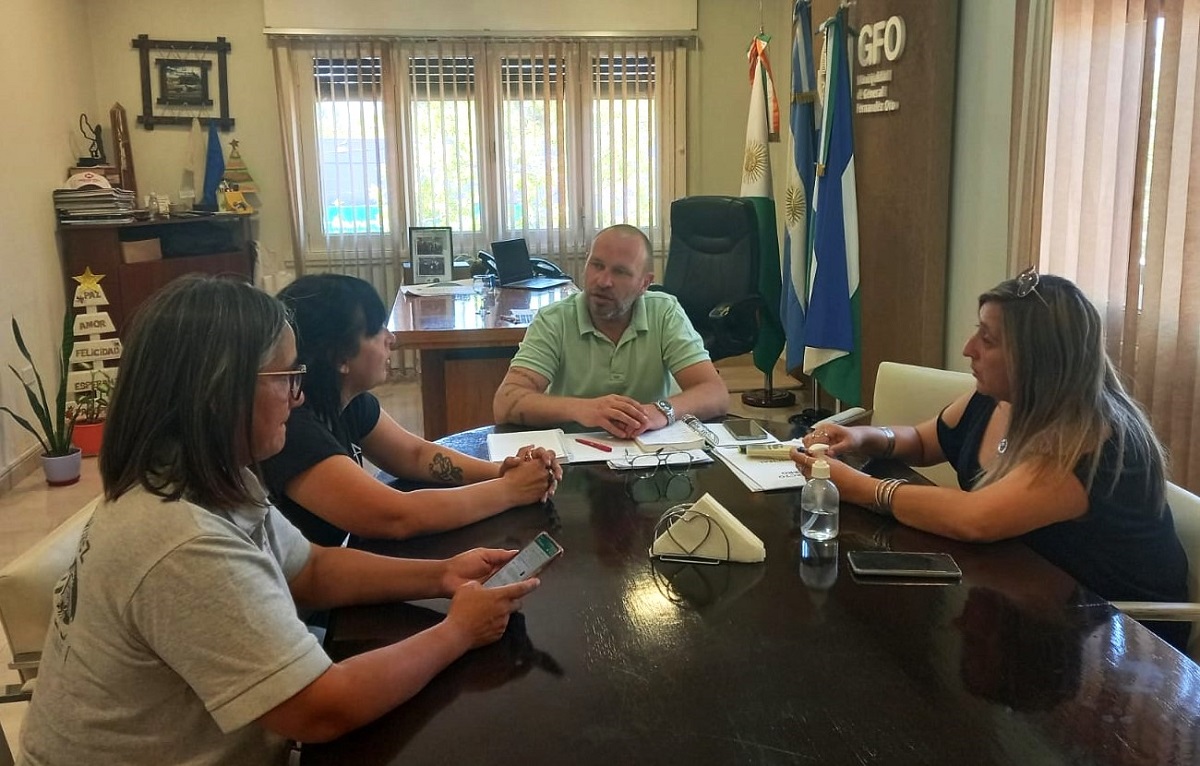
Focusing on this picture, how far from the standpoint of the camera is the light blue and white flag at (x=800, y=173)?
4.30 m

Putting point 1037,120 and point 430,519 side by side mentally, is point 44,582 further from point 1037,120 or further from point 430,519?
point 1037,120

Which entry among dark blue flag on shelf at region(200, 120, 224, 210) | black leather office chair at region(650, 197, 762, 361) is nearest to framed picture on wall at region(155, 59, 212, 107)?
dark blue flag on shelf at region(200, 120, 224, 210)

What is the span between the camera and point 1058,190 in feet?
9.70

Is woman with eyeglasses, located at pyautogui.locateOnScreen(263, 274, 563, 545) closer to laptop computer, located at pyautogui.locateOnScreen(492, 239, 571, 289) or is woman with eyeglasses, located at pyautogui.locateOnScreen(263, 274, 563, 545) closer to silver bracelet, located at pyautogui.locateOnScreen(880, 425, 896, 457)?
silver bracelet, located at pyautogui.locateOnScreen(880, 425, 896, 457)

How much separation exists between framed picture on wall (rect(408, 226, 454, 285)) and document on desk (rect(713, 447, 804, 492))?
10.8ft

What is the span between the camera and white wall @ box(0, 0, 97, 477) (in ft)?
13.6

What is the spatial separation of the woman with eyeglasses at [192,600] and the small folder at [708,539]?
430 millimetres

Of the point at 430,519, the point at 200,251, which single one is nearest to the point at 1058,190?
the point at 430,519

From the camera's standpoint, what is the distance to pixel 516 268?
4805 mm

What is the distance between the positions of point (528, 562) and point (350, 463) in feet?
1.13

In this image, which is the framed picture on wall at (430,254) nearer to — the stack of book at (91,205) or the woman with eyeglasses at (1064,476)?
the stack of book at (91,205)

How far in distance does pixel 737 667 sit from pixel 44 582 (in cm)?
90

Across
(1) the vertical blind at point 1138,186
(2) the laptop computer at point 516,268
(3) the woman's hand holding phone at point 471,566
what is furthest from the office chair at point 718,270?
(3) the woman's hand holding phone at point 471,566

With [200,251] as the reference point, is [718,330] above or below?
below
